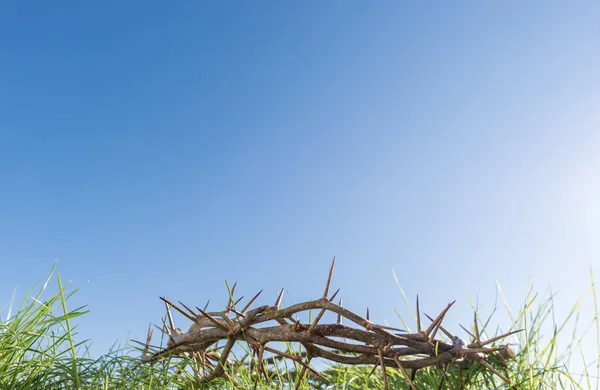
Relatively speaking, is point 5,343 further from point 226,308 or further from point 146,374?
point 226,308

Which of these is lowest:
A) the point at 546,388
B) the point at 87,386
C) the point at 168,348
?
the point at 546,388

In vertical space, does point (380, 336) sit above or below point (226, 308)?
below

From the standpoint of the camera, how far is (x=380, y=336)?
1483mm

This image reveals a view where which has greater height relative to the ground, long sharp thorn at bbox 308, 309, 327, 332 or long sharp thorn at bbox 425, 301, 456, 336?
long sharp thorn at bbox 308, 309, 327, 332

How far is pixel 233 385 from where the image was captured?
1.81 meters

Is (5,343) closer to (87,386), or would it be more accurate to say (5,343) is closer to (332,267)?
(87,386)

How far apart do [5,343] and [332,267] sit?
1172 mm

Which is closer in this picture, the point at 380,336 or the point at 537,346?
the point at 380,336

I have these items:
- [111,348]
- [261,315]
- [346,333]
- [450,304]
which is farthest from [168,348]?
[450,304]

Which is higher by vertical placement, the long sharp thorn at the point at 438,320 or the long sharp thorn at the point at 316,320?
the long sharp thorn at the point at 316,320

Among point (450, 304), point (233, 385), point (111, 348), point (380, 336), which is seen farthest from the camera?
point (111, 348)

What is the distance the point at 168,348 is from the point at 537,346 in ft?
4.36

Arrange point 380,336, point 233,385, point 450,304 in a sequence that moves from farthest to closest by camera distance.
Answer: point 233,385 < point 380,336 < point 450,304

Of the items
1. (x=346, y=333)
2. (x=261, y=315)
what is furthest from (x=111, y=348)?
(x=346, y=333)
